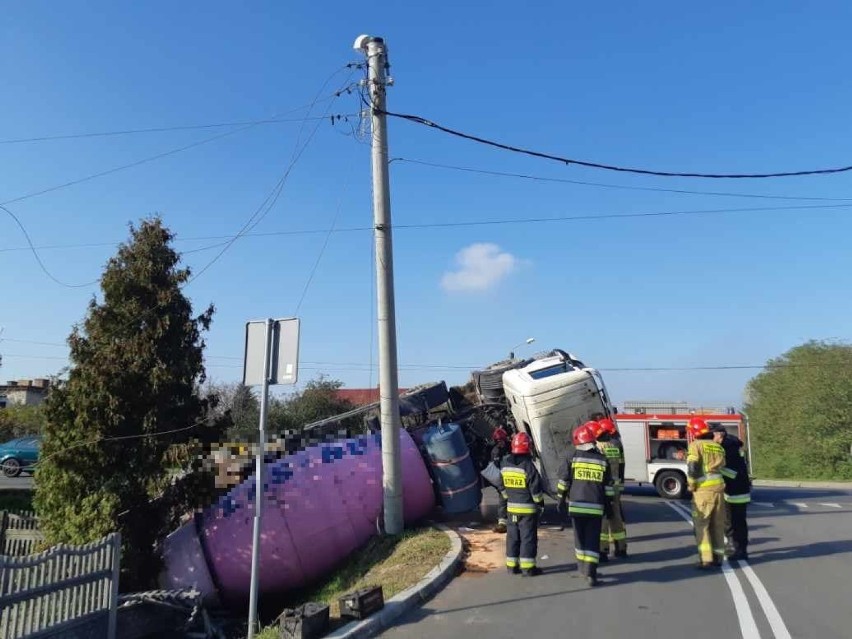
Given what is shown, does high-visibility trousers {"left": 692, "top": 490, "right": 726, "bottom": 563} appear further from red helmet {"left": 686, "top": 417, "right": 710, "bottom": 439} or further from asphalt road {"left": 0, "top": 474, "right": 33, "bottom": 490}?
asphalt road {"left": 0, "top": 474, "right": 33, "bottom": 490}

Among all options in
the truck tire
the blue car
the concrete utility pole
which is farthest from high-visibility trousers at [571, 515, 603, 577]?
the blue car

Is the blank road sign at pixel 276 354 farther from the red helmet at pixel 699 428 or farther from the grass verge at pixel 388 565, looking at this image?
the red helmet at pixel 699 428

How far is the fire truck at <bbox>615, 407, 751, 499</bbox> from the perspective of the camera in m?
15.9

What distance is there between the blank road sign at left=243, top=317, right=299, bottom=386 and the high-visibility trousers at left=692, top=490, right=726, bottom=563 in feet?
17.0

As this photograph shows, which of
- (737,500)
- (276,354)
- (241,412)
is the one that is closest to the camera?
(276,354)

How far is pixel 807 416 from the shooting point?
3191 cm

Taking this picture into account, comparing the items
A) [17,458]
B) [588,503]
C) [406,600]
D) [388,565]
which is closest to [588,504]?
[588,503]

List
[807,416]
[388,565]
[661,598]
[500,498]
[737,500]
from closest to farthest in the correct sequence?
[661,598]
[388,565]
[737,500]
[500,498]
[807,416]

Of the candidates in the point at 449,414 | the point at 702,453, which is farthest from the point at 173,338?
the point at 702,453

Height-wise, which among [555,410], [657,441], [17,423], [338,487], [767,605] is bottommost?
[767,605]

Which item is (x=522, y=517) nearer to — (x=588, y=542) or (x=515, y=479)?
(x=515, y=479)

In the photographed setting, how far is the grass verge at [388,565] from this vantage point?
7.32 meters

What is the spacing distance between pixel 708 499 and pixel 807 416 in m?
29.3

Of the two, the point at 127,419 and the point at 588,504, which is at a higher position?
the point at 127,419
